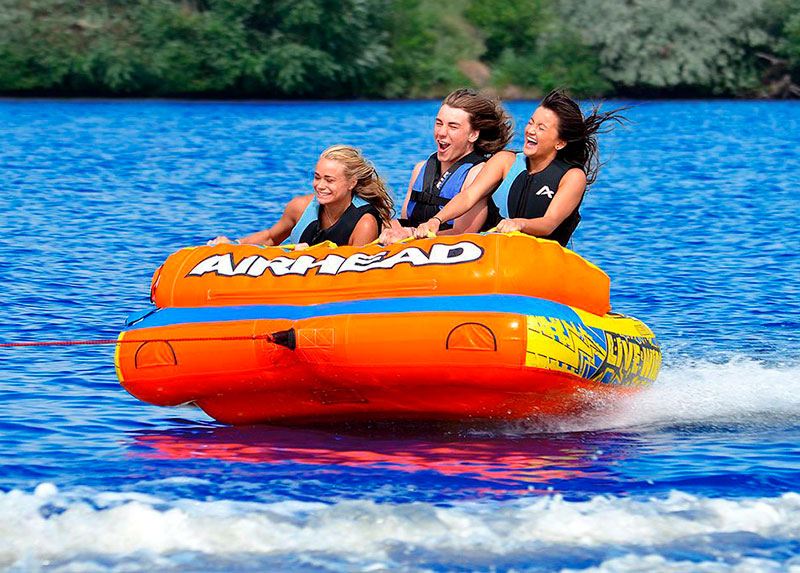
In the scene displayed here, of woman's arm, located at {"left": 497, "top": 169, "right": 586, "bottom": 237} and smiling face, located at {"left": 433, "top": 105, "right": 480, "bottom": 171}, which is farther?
smiling face, located at {"left": 433, "top": 105, "right": 480, "bottom": 171}

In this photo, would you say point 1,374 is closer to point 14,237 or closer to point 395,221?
point 395,221

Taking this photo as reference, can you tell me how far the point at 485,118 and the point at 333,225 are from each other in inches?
32.2

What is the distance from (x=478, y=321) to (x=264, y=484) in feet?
3.31

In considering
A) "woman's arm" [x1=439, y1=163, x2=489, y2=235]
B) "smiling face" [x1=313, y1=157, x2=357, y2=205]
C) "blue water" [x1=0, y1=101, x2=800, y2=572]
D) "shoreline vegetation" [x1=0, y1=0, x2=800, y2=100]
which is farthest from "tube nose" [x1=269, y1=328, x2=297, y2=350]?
"shoreline vegetation" [x1=0, y1=0, x2=800, y2=100]

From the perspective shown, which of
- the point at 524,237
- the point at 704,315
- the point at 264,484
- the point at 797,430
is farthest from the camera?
the point at 704,315

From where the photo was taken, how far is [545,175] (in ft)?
18.8

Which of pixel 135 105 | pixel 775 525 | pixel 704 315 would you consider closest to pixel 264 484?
pixel 775 525

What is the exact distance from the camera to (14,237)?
11445mm

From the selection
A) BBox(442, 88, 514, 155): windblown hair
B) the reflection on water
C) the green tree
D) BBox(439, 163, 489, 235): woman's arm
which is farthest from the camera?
the green tree

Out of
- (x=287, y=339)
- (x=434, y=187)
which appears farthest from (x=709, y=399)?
(x=287, y=339)

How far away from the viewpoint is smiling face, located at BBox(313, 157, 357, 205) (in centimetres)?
569

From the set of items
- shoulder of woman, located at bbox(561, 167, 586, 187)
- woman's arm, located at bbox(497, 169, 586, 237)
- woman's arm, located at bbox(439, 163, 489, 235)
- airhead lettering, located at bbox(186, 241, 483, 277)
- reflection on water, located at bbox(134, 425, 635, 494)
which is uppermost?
shoulder of woman, located at bbox(561, 167, 586, 187)

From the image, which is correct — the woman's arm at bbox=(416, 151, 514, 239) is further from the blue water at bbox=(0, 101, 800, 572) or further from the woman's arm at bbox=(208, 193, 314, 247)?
the blue water at bbox=(0, 101, 800, 572)

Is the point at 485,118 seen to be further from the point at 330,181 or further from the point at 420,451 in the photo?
the point at 420,451
